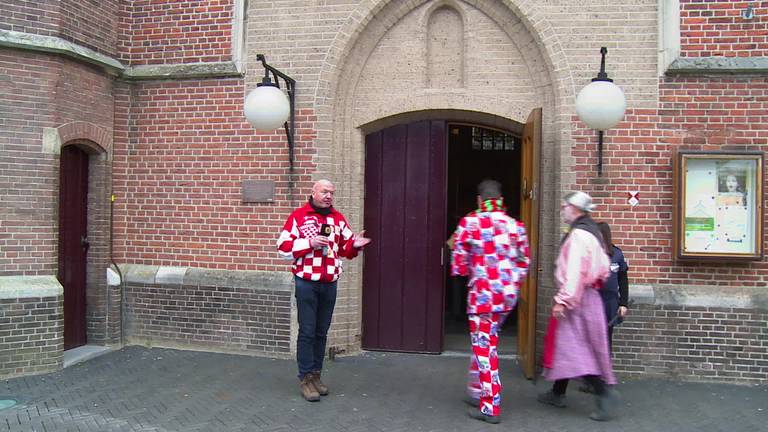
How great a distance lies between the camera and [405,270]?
7.44 metres

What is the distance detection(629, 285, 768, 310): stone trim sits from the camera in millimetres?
6334

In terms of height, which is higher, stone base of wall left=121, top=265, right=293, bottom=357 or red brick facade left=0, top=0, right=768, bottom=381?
red brick facade left=0, top=0, right=768, bottom=381

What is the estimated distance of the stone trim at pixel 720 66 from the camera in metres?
6.35

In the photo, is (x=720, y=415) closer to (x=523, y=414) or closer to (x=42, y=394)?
(x=523, y=414)

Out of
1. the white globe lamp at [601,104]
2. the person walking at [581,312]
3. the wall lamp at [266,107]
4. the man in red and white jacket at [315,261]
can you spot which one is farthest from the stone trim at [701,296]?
the wall lamp at [266,107]

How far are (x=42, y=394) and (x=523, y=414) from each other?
13.6 feet

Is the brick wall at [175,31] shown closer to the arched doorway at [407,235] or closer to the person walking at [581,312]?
the arched doorway at [407,235]

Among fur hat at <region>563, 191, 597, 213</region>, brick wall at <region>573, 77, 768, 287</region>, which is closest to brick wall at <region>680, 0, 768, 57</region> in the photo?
brick wall at <region>573, 77, 768, 287</region>

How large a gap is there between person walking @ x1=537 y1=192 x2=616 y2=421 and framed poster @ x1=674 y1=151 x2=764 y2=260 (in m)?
1.79

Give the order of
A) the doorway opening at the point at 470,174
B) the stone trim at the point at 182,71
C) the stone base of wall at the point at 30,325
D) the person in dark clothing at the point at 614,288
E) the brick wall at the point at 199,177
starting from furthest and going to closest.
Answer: the doorway opening at the point at 470,174, the stone trim at the point at 182,71, the brick wall at the point at 199,177, the stone base of wall at the point at 30,325, the person in dark clothing at the point at 614,288

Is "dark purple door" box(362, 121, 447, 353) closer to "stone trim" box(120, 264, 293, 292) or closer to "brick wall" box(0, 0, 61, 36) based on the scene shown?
"stone trim" box(120, 264, 293, 292)

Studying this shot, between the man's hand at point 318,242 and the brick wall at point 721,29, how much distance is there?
13.2ft

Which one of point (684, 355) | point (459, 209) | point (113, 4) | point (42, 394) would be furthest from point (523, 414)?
point (113, 4)

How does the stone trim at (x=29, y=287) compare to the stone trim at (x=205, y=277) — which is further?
the stone trim at (x=205, y=277)
